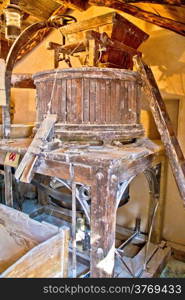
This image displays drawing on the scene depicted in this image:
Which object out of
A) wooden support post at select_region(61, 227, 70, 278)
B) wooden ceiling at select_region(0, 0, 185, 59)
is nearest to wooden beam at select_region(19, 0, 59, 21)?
wooden ceiling at select_region(0, 0, 185, 59)

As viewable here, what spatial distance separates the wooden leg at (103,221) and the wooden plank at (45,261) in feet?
0.57

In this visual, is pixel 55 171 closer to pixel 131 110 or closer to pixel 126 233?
pixel 131 110

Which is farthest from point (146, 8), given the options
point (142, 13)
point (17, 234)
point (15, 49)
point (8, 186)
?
point (17, 234)

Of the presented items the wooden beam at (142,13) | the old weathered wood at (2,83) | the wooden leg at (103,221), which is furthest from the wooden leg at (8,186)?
the wooden beam at (142,13)

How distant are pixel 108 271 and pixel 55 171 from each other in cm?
68

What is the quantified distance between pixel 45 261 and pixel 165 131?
1188 mm

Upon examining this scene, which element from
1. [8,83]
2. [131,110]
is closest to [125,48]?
[131,110]

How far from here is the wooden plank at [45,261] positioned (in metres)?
0.99

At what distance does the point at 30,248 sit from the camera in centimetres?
141

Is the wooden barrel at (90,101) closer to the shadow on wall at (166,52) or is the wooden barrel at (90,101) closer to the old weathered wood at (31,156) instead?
the old weathered wood at (31,156)

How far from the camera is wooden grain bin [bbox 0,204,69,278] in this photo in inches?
40.4

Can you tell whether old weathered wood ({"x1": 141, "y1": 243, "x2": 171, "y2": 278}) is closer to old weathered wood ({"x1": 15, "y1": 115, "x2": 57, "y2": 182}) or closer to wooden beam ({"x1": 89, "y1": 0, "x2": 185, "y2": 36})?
old weathered wood ({"x1": 15, "y1": 115, "x2": 57, "y2": 182})

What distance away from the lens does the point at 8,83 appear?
1984 millimetres

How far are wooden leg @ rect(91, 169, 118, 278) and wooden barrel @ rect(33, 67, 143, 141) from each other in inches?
18.3
